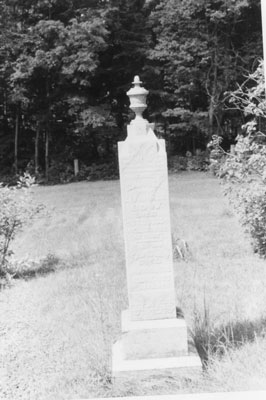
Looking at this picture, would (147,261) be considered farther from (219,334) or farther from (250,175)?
(250,175)

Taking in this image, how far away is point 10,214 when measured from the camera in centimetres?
488

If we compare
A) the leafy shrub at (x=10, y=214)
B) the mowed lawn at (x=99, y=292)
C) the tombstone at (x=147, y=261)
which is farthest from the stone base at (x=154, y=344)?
the leafy shrub at (x=10, y=214)

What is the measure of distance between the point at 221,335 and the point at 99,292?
1.43m

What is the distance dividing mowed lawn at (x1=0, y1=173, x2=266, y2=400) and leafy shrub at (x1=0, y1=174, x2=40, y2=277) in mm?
407

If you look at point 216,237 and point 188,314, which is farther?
point 216,237

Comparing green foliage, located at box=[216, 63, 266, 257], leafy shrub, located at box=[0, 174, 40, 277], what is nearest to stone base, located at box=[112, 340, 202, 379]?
green foliage, located at box=[216, 63, 266, 257]

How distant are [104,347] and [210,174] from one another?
9.61 ft

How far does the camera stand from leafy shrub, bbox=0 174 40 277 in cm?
488

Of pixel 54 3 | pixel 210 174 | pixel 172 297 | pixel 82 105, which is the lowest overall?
pixel 172 297

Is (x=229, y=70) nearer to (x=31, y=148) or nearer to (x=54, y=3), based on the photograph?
(x=54, y=3)

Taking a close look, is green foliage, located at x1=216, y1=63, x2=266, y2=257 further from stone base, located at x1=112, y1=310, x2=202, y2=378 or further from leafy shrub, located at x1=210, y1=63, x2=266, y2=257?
stone base, located at x1=112, y1=310, x2=202, y2=378

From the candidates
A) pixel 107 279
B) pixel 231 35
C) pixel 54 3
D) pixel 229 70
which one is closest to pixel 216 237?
pixel 107 279

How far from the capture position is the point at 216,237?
5320mm

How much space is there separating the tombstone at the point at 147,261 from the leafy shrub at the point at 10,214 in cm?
251
